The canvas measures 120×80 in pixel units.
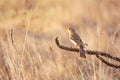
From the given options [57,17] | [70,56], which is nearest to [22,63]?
[70,56]

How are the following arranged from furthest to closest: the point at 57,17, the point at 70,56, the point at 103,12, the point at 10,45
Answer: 1. the point at 57,17
2. the point at 103,12
3. the point at 70,56
4. the point at 10,45

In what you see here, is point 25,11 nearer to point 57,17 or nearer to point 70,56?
point 70,56

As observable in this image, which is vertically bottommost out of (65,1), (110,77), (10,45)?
(65,1)

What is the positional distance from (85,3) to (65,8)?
1.02 ft

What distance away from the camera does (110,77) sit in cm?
399

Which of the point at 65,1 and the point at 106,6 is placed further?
the point at 65,1

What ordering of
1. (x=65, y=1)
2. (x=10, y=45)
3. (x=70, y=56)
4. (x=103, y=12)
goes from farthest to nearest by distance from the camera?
(x=65, y=1) → (x=103, y=12) → (x=70, y=56) → (x=10, y=45)

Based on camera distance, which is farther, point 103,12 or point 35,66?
point 103,12

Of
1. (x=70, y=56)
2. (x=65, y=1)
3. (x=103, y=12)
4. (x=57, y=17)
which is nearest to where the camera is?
(x=70, y=56)

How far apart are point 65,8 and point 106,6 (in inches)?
45.3

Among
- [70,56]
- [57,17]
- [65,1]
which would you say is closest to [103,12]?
[57,17]

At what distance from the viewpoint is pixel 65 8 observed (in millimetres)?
10695

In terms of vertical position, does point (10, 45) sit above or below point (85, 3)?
above

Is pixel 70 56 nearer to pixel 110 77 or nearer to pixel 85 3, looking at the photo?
pixel 110 77
